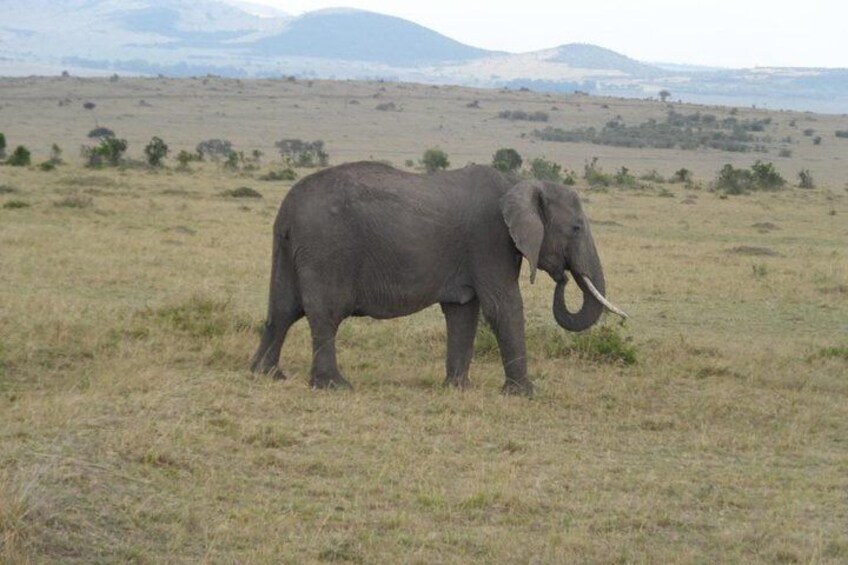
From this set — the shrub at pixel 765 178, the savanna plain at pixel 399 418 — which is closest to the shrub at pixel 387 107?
the shrub at pixel 765 178

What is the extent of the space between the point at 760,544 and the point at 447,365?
463 centimetres

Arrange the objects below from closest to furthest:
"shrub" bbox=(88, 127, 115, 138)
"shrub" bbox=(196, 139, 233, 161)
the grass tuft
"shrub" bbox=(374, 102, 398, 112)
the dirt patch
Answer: the grass tuft → the dirt patch → "shrub" bbox=(196, 139, 233, 161) → "shrub" bbox=(88, 127, 115, 138) → "shrub" bbox=(374, 102, 398, 112)

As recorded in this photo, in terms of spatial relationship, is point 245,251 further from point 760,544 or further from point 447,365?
point 760,544

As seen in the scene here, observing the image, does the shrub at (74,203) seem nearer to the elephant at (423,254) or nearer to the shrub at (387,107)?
the elephant at (423,254)

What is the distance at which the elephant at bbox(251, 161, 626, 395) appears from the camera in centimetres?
1090

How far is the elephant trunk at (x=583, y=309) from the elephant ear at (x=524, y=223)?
0.65 meters

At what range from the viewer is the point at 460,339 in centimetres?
1137

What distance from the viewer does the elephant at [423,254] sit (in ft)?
35.8

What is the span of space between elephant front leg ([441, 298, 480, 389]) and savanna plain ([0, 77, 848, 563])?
0.30 m

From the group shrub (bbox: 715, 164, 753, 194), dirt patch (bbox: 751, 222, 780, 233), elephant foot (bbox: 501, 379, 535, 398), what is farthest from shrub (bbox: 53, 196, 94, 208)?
shrub (bbox: 715, 164, 753, 194)

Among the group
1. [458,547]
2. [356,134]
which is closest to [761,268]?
[458,547]

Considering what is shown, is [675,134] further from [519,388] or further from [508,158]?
[519,388]

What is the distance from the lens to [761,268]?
20.6 m

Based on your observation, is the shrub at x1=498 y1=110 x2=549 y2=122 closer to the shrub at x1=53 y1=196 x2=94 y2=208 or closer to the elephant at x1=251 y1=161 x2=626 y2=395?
the shrub at x1=53 y1=196 x2=94 y2=208
